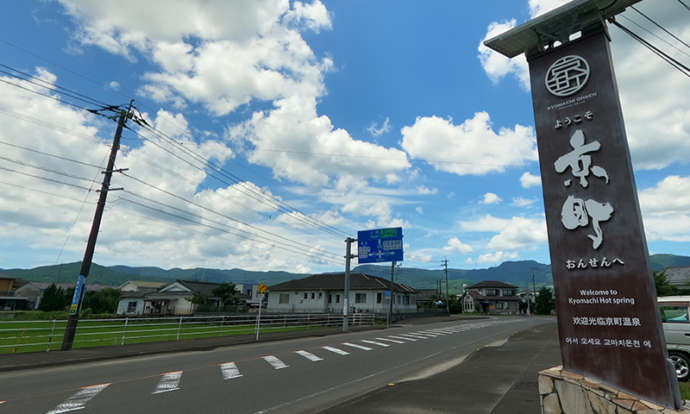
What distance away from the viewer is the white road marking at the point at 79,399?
21.4ft

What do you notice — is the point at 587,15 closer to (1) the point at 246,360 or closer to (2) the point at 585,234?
(2) the point at 585,234

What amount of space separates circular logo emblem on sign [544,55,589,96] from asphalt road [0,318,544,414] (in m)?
6.96

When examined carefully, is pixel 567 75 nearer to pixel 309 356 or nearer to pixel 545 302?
pixel 309 356

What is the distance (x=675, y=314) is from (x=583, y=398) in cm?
695

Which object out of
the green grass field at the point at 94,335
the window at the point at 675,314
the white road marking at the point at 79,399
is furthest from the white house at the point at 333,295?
the white road marking at the point at 79,399

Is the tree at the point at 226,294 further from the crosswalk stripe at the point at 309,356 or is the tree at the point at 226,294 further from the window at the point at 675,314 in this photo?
the window at the point at 675,314

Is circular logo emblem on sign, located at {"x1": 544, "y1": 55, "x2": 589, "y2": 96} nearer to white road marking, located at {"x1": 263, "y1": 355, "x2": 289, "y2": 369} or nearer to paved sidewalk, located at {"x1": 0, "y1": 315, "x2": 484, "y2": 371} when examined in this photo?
white road marking, located at {"x1": 263, "y1": 355, "x2": 289, "y2": 369}

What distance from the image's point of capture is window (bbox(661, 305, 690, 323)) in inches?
346

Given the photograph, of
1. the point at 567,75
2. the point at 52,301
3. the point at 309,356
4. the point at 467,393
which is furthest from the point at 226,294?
the point at 567,75

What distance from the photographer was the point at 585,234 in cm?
488

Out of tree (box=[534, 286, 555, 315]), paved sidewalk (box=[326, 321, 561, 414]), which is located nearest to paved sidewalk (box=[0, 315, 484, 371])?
paved sidewalk (box=[326, 321, 561, 414])

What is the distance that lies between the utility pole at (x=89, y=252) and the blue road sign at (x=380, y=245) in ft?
60.9

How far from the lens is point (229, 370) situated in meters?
10.4

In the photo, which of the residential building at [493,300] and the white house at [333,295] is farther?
the residential building at [493,300]
